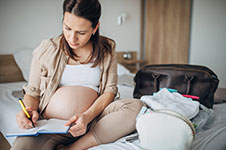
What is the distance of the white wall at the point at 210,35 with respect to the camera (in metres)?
2.69

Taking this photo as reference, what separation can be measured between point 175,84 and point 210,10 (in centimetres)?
202

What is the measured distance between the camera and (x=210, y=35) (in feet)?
9.18

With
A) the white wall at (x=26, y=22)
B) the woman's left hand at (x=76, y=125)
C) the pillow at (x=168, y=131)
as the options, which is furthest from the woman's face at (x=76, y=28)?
the white wall at (x=26, y=22)

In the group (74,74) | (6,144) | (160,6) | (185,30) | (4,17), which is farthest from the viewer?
(160,6)

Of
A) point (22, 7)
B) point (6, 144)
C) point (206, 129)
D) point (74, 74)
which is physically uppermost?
point (22, 7)

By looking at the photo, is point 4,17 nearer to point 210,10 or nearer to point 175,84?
point 175,84

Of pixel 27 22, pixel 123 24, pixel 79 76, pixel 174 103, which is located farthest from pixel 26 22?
pixel 174 103

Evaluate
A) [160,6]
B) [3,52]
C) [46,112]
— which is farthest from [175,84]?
[160,6]

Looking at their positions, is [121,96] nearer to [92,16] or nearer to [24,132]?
[92,16]

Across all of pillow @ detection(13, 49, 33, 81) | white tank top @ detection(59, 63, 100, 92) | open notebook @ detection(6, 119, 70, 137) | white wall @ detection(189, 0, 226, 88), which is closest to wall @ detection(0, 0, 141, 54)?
pillow @ detection(13, 49, 33, 81)

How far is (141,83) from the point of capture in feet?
4.79

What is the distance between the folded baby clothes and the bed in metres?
0.11

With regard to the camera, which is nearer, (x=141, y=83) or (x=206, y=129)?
(x=206, y=129)

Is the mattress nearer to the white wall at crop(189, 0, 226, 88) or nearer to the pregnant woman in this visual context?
the pregnant woman
